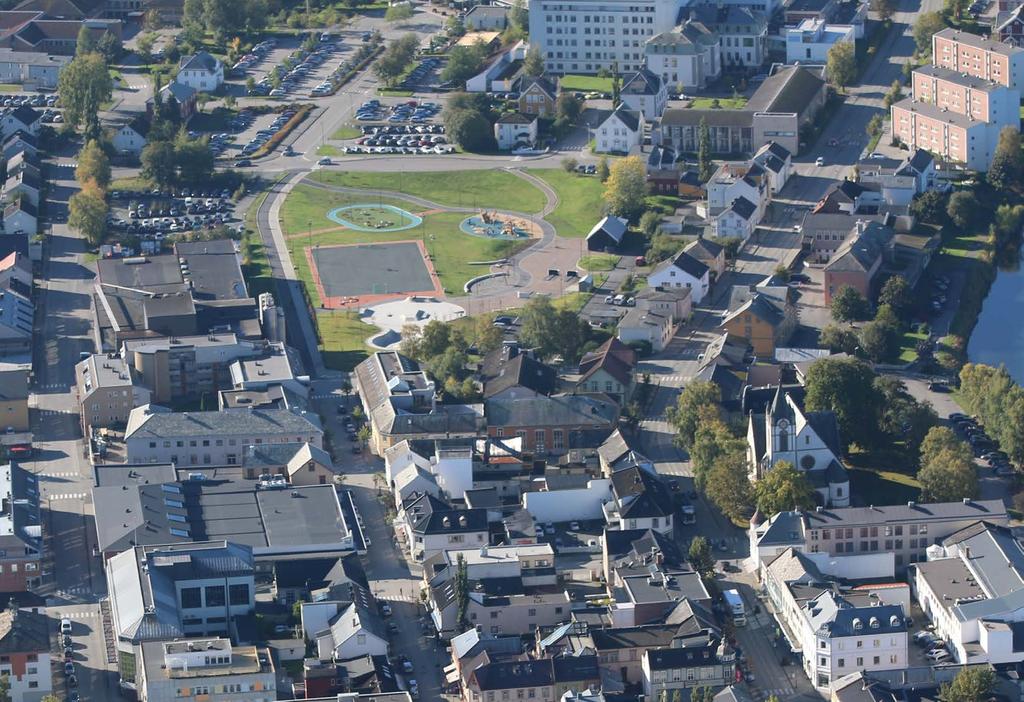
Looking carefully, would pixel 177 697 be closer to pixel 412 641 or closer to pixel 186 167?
pixel 412 641

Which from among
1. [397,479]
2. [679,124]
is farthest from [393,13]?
[397,479]

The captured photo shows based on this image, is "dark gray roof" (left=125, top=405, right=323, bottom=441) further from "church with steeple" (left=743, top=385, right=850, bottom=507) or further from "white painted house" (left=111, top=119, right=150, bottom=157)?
"white painted house" (left=111, top=119, right=150, bottom=157)

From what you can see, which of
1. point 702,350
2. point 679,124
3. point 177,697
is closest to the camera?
point 177,697

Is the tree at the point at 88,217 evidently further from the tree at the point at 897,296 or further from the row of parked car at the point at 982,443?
the row of parked car at the point at 982,443

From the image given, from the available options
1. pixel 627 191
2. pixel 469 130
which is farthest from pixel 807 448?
pixel 469 130

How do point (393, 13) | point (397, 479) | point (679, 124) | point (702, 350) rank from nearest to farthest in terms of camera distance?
1. point (397, 479)
2. point (702, 350)
3. point (679, 124)
4. point (393, 13)

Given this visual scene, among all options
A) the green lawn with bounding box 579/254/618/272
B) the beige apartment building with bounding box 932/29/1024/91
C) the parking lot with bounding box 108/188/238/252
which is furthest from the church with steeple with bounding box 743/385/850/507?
the beige apartment building with bounding box 932/29/1024/91

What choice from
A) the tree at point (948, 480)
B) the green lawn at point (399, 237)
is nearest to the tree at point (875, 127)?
the green lawn at point (399, 237)
